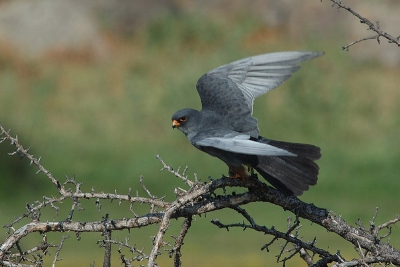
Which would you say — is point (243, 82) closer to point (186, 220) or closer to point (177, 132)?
point (186, 220)

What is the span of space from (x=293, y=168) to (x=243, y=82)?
1263 millimetres

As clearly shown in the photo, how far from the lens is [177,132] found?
19.1 meters

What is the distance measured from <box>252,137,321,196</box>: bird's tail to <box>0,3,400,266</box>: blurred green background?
26.8ft

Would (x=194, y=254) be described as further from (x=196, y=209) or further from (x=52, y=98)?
(x=196, y=209)

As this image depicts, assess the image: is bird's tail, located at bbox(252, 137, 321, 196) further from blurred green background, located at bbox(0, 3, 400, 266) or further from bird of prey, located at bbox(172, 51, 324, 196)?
blurred green background, located at bbox(0, 3, 400, 266)

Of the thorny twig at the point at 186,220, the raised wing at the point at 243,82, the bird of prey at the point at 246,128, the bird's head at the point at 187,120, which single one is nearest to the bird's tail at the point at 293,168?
the bird of prey at the point at 246,128

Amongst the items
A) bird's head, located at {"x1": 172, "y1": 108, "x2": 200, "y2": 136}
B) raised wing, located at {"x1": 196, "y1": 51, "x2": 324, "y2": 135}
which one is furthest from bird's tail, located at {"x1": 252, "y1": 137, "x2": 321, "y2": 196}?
bird's head, located at {"x1": 172, "y1": 108, "x2": 200, "y2": 136}

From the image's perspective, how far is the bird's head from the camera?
16.9 feet

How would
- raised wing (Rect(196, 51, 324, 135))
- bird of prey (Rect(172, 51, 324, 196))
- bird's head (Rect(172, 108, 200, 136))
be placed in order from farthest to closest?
raised wing (Rect(196, 51, 324, 135)) < bird's head (Rect(172, 108, 200, 136)) < bird of prey (Rect(172, 51, 324, 196))

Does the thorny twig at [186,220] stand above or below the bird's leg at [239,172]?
below

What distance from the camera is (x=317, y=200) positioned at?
1697 centimetres

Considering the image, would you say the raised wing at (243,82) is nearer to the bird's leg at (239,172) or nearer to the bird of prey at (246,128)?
the bird of prey at (246,128)

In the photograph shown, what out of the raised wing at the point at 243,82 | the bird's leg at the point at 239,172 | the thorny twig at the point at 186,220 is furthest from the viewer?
the raised wing at the point at 243,82

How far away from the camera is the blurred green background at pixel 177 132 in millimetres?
16438
